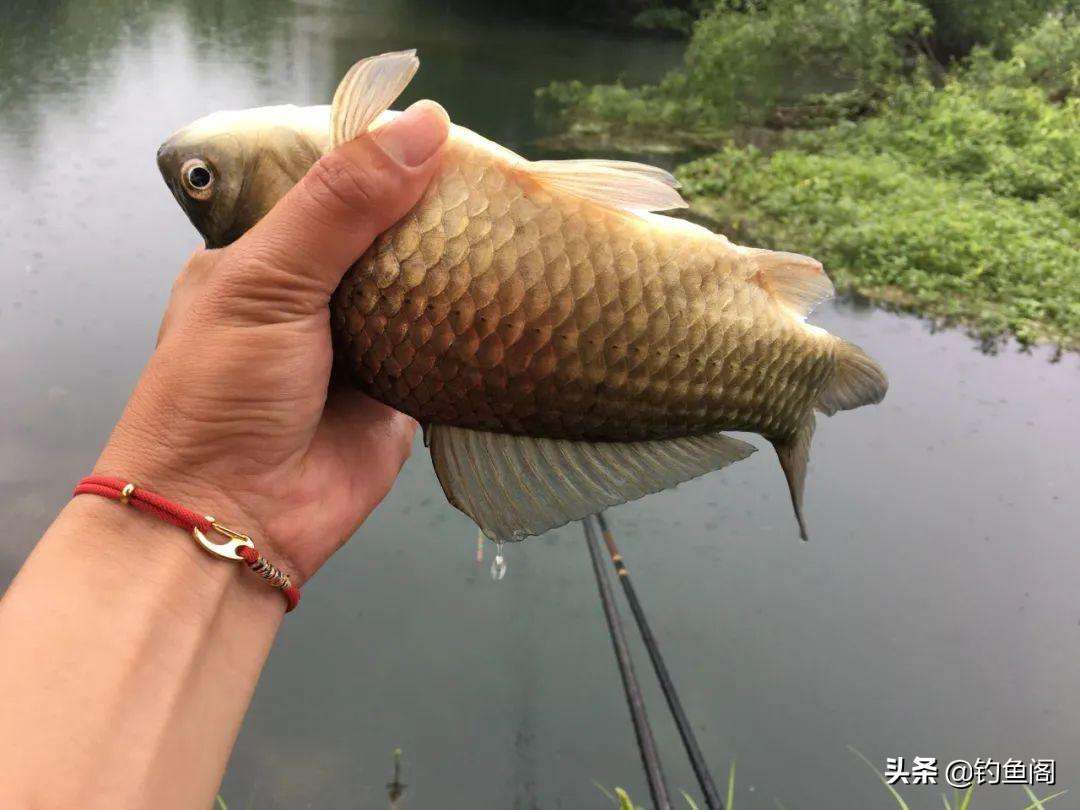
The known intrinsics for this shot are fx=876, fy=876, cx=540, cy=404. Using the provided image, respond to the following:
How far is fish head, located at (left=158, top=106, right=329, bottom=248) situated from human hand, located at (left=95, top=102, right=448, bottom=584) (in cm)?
4

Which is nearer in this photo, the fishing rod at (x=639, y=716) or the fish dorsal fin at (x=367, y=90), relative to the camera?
the fish dorsal fin at (x=367, y=90)

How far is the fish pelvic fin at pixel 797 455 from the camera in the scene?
1.36 m

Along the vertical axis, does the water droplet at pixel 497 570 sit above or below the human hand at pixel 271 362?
below

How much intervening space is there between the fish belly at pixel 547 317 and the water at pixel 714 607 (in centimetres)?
303

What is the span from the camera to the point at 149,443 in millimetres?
1249

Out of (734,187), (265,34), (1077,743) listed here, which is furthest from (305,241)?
(265,34)

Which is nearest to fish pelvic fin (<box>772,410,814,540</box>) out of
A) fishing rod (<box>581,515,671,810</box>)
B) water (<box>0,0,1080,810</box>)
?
fishing rod (<box>581,515,671,810</box>)

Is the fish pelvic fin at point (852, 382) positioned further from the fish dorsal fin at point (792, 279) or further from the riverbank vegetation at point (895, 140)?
the riverbank vegetation at point (895, 140)

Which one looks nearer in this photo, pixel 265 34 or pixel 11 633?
pixel 11 633

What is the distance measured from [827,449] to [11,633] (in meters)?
4.71

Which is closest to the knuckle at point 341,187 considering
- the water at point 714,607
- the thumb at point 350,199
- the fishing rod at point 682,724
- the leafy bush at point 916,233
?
the thumb at point 350,199

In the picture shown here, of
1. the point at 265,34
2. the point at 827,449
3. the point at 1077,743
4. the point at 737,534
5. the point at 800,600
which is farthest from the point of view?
the point at 265,34

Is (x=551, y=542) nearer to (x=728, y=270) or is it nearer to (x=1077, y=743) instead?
(x=1077, y=743)

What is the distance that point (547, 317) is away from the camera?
44.5 inches
